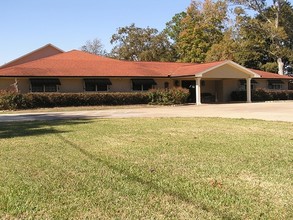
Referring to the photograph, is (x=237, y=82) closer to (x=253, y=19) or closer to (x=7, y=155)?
(x=253, y=19)

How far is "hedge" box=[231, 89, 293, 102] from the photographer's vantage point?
37.6 meters

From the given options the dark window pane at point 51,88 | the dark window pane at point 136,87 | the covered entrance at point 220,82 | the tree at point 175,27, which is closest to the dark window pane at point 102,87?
the dark window pane at point 136,87

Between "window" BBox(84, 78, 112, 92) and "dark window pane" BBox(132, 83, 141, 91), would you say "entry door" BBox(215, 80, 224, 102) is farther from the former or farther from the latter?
A: "window" BBox(84, 78, 112, 92)

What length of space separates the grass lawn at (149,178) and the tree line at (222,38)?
135 feet

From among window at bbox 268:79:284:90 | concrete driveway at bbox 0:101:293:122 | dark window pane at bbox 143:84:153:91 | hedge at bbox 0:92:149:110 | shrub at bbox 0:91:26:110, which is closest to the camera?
concrete driveway at bbox 0:101:293:122

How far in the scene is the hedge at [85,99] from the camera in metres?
27.3

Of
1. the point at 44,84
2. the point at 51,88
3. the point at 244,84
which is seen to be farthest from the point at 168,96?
the point at 244,84

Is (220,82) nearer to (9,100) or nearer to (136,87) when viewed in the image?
(136,87)

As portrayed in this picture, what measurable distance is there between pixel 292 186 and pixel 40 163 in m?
4.33

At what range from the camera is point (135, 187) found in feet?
16.8

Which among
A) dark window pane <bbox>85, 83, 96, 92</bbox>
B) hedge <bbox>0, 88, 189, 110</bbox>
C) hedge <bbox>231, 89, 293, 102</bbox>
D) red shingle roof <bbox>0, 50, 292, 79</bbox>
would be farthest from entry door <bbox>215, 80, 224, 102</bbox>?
dark window pane <bbox>85, 83, 96, 92</bbox>

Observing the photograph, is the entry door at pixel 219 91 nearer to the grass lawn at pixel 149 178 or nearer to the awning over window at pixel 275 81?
the awning over window at pixel 275 81

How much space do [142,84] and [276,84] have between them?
643 inches

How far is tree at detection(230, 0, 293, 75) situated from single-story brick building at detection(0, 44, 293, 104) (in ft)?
28.3
